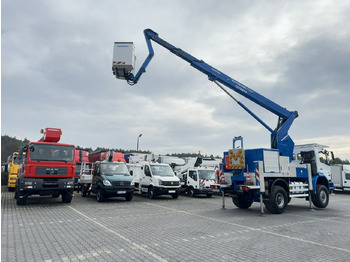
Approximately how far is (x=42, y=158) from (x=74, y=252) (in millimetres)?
7584

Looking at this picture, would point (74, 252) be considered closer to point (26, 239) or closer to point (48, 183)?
point (26, 239)

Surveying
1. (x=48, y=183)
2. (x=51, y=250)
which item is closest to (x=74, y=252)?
(x=51, y=250)

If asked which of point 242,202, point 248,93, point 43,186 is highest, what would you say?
point 248,93

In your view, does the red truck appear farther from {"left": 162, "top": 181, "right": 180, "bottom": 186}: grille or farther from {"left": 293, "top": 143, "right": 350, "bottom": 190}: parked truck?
{"left": 293, "top": 143, "right": 350, "bottom": 190}: parked truck

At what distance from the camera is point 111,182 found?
13523mm

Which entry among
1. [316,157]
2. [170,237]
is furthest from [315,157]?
[170,237]

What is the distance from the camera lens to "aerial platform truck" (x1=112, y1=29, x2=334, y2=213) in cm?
1049

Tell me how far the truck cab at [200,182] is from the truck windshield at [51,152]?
826 centimetres

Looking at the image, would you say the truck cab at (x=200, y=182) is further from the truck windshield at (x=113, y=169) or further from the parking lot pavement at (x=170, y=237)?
the parking lot pavement at (x=170, y=237)

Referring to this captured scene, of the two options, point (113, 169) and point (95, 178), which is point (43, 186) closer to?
point (95, 178)

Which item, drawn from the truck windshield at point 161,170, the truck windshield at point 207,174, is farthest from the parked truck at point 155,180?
the truck windshield at point 207,174

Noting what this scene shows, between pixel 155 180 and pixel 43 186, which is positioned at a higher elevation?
pixel 155 180

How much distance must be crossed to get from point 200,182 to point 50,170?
9.20m

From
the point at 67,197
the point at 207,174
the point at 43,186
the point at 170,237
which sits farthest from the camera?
the point at 207,174
